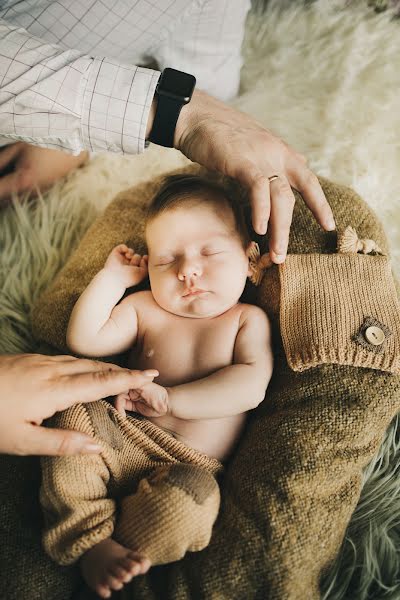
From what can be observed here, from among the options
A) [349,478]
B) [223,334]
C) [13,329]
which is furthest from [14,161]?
[349,478]

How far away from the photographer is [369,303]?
0.92 metres

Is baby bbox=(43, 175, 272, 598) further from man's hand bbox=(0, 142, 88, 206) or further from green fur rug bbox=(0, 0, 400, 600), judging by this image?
man's hand bbox=(0, 142, 88, 206)

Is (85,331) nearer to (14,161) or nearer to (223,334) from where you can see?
(223,334)

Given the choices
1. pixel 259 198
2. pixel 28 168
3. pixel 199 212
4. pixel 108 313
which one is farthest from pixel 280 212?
pixel 28 168

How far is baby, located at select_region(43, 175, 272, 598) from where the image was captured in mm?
912

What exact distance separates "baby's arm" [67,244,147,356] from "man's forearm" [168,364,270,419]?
0.18 meters

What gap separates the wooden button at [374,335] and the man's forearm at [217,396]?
21 cm

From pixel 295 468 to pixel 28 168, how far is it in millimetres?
1084

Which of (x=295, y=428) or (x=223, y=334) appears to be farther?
(x=223, y=334)

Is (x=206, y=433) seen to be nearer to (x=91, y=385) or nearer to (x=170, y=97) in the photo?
(x=91, y=385)

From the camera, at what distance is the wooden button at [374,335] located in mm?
872

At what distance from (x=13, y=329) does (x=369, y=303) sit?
0.82m

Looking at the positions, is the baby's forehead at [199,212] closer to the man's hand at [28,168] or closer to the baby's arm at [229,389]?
the baby's arm at [229,389]

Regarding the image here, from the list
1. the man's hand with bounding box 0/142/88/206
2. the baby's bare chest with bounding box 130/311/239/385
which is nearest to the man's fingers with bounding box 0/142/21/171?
the man's hand with bounding box 0/142/88/206
